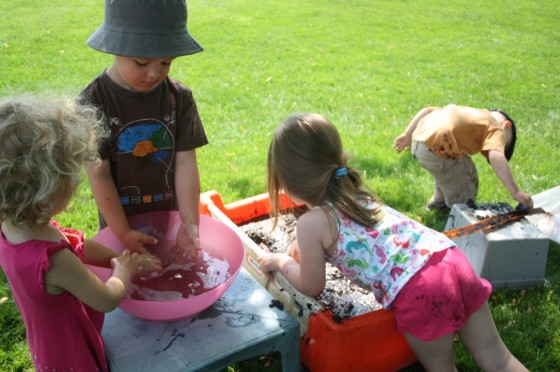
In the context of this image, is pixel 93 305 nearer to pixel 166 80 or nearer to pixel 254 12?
pixel 166 80

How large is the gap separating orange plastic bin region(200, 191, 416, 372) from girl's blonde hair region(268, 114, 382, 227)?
1.24 ft

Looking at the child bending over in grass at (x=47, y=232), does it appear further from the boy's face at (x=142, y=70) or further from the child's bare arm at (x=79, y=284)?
the boy's face at (x=142, y=70)

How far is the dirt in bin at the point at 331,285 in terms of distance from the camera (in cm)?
229

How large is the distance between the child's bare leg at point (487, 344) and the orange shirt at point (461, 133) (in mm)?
1298

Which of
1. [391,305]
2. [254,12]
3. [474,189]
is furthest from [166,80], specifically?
[254,12]

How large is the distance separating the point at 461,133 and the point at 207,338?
1996 mm

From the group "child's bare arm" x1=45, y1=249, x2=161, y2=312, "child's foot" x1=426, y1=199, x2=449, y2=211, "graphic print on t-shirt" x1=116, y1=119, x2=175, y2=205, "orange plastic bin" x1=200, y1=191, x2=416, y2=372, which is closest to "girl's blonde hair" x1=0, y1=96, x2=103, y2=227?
"child's bare arm" x1=45, y1=249, x2=161, y2=312

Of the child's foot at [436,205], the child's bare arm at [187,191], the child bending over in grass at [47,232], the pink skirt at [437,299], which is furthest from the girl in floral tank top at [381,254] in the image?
the child's foot at [436,205]

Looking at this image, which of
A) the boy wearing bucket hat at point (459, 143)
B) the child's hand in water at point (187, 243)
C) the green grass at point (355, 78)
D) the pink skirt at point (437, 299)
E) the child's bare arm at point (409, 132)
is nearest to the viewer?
the pink skirt at point (437, 299)

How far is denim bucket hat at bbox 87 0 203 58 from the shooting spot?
1.86 m

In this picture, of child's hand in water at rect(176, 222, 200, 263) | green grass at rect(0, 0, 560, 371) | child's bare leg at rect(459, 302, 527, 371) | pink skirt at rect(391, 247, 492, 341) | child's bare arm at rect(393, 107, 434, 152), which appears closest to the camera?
pink skirt at rect(391, 247, 492, 341)

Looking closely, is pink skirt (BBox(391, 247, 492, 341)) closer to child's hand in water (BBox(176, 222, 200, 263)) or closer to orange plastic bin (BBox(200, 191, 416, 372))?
orange plastic bin (BBox(200, 191, 416, 372))

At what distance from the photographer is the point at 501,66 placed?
6520 millimetres

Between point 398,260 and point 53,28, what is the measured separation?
7.07 m
